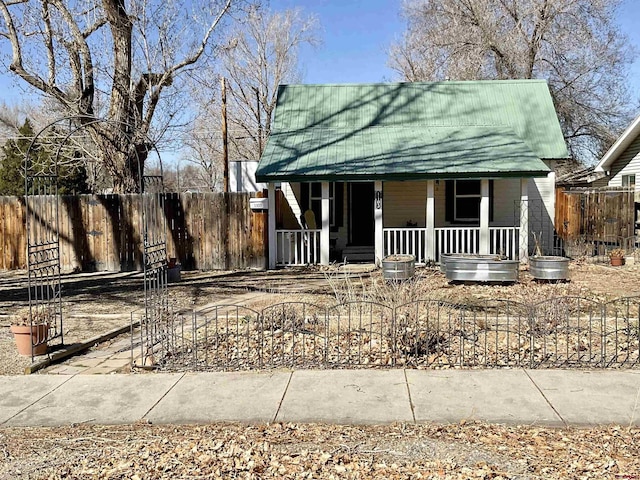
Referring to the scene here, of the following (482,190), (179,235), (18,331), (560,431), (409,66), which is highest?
(409,66)

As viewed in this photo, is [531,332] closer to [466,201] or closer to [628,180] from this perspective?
[466,201]

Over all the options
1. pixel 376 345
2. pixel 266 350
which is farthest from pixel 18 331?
pixel 376 345

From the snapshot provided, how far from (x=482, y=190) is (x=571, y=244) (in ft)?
14.9

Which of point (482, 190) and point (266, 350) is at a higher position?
point (482, 190)

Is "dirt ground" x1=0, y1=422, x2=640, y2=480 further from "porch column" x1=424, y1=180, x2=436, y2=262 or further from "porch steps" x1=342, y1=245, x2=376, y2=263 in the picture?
"porch steps" x1=342, y1=245, x2=376, y2=263

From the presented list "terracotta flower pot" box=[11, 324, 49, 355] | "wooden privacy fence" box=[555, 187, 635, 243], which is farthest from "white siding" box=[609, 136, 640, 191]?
"terracotta flower pot" box=[11, 324, 49, 355]

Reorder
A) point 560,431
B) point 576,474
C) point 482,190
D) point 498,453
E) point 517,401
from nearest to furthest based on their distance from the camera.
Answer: point 576,474, point 498,453, point 560,431, point 517,401, point 482,190

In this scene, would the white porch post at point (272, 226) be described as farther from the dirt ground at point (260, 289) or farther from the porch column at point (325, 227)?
the porch column at point (325, 227)

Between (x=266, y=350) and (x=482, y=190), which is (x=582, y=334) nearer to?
(x=266, y=350)

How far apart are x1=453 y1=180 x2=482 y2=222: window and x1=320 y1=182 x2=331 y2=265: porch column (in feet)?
14.8

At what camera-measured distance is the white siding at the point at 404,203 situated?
55.5 ft

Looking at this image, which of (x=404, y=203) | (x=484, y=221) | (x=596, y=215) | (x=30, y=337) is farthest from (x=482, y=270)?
(x=596, y=215)

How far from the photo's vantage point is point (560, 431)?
14.3ft

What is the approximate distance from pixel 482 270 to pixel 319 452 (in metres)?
7.67
